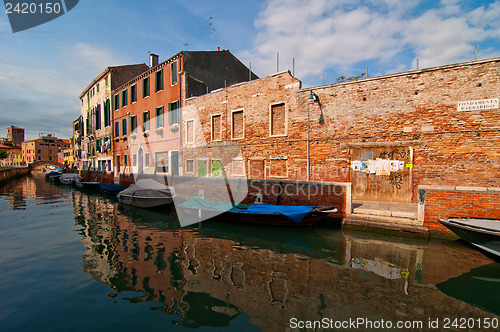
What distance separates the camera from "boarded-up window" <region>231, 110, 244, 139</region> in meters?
14.5

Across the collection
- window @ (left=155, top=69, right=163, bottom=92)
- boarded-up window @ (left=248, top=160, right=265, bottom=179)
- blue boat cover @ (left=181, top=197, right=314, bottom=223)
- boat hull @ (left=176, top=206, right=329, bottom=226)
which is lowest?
boat hull @ (left=176, top=206, right=329, bottom=226)

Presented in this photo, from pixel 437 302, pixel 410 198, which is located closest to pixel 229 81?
pixel 410 198

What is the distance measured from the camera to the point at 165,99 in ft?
59.8

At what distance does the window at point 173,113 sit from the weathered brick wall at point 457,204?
15.4 metres

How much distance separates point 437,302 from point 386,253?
85.2 inches

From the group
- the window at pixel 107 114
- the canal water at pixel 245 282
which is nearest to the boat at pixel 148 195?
the canal water at pixel 245 282

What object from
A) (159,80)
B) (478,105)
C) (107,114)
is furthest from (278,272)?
(107,114)

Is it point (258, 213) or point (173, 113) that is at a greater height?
point (173, 113)

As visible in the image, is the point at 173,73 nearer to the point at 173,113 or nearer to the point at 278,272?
the point at 173,113

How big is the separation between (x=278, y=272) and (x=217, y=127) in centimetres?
1192

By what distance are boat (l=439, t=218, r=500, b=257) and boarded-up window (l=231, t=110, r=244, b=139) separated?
10.6 meters

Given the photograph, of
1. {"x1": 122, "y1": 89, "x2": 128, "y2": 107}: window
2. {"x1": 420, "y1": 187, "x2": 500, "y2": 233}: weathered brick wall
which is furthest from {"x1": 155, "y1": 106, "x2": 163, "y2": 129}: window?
{"x1": 420, "y1": 187, "x2": 500, "y2": 233}: weathered brick wall

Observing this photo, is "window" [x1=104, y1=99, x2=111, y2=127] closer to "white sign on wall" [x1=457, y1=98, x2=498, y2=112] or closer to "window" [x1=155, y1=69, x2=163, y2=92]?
"window" [x1=155, y1=69, x2=163, y2=92]

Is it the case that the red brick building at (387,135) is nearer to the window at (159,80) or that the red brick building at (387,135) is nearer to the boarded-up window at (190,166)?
the boarded-up window at (190,166)
